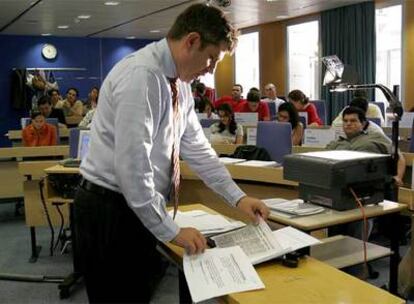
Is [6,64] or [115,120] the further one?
[6,64]

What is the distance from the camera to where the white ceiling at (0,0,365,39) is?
8078 mm

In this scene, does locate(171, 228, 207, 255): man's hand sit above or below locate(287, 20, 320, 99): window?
below

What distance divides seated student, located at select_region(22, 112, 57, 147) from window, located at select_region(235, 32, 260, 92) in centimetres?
681

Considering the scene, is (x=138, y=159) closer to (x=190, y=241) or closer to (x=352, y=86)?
(x=190, y=241)

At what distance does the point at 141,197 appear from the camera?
4.18 feet

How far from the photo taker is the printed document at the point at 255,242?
4.75ft

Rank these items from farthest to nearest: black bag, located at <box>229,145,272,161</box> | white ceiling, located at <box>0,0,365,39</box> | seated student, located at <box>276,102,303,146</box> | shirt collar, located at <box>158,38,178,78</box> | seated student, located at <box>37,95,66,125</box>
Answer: white ceiling, located at <box>0,0,365,39</box>
seated student, located at <box>37,95,66,125</box>
seated student, located at <box>276,102,303,146</box>
black bag, located at <box>229,145,272,161</box>
shirt collar, located at <box>158,38,178,78</box>

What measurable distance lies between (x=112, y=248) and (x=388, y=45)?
8.16 metres

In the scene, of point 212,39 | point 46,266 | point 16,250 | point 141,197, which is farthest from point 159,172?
point 16,250

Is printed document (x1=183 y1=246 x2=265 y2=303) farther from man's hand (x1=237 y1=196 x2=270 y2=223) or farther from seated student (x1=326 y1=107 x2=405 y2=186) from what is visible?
seated student (x1=326 y1=107 x2=405 y2=186)

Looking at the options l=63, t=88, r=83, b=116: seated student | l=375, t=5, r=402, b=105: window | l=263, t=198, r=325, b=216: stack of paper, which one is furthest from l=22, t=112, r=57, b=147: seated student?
l=375, t=5, r=402, b=105: window

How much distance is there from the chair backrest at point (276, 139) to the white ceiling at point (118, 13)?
12.0ft

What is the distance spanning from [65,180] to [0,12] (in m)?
6.28

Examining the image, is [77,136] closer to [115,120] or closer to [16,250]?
[16,250]
